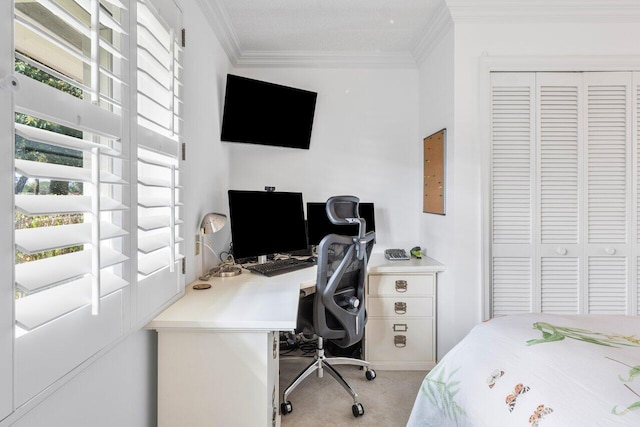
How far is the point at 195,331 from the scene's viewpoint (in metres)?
1.30

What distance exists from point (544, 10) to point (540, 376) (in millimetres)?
2325

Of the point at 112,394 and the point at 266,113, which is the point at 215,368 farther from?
the point at 266,113

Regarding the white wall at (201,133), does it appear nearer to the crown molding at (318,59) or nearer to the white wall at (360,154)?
the crown molding at (318,59)

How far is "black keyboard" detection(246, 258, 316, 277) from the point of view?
207cm

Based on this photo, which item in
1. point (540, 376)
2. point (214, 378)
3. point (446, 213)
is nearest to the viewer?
point (540, 376)

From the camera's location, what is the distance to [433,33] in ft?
8.09

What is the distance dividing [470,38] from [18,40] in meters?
2.38

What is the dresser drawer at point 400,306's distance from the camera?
2443mm

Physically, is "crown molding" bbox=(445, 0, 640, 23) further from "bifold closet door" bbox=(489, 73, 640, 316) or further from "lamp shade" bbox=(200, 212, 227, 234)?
"lamp shade" bbox=(200, 212, 227, 234)

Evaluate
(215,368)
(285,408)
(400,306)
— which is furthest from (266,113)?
(285,408)

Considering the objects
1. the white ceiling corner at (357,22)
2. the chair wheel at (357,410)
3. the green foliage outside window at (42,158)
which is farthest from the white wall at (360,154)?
the green foliage outside window at (42,158)

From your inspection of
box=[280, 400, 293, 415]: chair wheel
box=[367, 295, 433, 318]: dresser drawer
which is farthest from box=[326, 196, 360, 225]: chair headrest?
box=[280, 400, 293, 415]: chair wheel

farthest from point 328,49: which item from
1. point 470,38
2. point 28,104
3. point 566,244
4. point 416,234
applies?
point 28,104

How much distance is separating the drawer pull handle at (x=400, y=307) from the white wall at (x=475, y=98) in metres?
0.32
